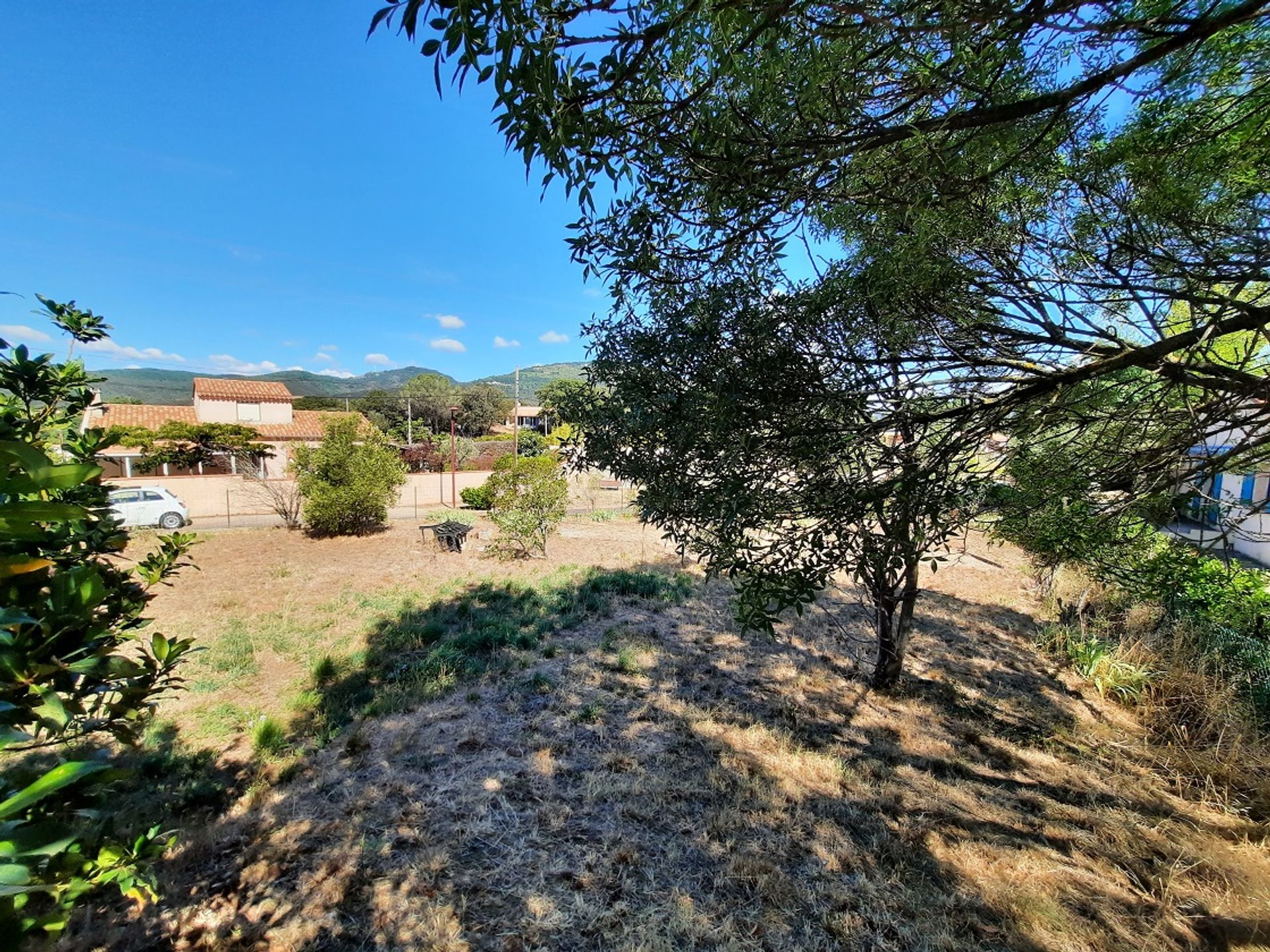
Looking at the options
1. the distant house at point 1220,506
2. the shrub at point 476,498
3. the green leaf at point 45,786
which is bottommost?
the shrub at point 476,498

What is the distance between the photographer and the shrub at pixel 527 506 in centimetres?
919

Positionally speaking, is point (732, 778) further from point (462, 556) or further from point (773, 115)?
point (462, 556)

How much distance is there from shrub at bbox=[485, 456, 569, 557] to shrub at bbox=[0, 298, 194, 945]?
23.0 feet

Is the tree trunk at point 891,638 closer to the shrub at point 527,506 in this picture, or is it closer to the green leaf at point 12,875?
the green leaf at point 12,875

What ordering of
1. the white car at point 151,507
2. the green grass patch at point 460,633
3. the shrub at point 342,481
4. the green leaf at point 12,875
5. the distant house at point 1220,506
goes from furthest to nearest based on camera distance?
the white car at point 151,507 → the shrub at point 342,481 → the green grass patch at point 460,633 → the distant house at point 1220,506 → the green leaf at point 12,875

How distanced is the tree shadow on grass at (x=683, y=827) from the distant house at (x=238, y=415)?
21737 mm

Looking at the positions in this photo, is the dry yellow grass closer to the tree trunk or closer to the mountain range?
the tree trunk

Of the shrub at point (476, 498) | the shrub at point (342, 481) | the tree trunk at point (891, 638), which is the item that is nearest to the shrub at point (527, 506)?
the shrub at point (342, 481)

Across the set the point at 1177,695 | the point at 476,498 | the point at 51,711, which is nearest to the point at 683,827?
the point at 51,711

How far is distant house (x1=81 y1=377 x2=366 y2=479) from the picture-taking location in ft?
68.8

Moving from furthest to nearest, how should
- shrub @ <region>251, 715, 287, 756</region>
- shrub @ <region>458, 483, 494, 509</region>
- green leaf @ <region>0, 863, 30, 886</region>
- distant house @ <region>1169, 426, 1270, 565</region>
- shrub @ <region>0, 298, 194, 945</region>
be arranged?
1. shrub @ <region>458, 483, 494, 509</region>
2. shrub @ <region>251, 715, 287, 756</region>
3. distant house @ <region>1169, 426, 1270, 565</region>
4. shrub @ <region>0, 298, 194, 945</region>
5. green leaf @ <region>0, 863, 30, 886</region>

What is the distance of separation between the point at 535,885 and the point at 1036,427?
137 inches

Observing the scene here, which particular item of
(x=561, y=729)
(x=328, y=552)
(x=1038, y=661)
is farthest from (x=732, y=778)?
(x=328, y=552)

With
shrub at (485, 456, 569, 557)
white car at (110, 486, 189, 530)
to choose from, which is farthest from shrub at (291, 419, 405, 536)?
white car at (110, 486, 189, 530)
